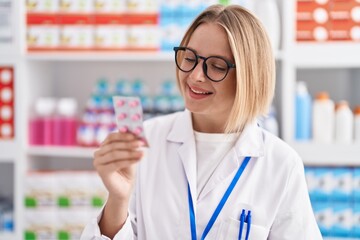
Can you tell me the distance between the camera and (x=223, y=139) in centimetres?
185

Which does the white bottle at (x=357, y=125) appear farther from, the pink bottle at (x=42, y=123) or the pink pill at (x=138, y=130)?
the pink pill at (x=138, y=130)

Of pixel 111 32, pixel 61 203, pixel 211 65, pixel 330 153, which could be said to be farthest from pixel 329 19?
pixel 61 203

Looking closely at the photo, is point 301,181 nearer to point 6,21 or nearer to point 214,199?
point 214,199

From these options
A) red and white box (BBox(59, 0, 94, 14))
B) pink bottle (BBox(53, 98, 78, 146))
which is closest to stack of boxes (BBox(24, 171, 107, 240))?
pink bottle (BBox(53, 98, 78, 146))

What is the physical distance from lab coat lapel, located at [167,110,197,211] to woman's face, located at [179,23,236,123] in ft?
0.48

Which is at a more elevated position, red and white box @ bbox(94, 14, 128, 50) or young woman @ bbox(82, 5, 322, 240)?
red and white box @ bbox(94, 14, 128, 50)

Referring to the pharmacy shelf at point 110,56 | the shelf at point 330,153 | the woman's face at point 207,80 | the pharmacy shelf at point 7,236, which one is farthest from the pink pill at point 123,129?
the pharmacy shelf at point 7,236

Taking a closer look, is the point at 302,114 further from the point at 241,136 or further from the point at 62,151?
the point at 62,151

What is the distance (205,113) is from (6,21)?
193 cm

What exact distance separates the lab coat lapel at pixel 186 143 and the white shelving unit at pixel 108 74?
1.23 meters

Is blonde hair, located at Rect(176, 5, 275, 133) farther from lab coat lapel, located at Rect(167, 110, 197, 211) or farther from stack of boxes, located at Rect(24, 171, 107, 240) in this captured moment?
stack of boxes, located at Rect(24, 171, 107, 240)

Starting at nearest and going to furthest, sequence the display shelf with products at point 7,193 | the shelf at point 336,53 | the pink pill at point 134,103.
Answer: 1. the pink pill at point 134,103
2. the shelf at point 336,53
3. the display shelf with products at point 7,193

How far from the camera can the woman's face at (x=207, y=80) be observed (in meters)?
1.69

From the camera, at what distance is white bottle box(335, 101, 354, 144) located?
3014 millimetres
